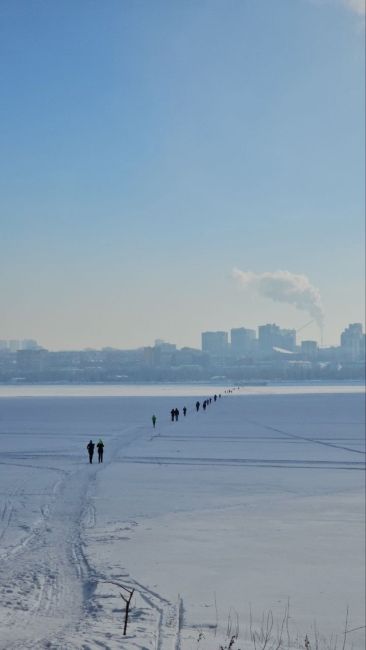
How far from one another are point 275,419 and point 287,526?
32525mm

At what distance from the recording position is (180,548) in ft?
41.7

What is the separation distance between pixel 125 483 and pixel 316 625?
10485 millimetres

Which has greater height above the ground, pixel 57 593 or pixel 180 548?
pixel 57 593

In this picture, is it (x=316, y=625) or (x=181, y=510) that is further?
(x=181, y=510)

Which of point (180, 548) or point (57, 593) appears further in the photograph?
point (180, 548)

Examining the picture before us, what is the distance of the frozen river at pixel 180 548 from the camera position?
29.6 ft

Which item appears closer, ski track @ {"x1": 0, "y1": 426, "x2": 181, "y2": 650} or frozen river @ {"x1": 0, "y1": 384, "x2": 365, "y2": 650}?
ski track @ {"x1": 0, "y1": 426, "x2": 181, "y2": 650}

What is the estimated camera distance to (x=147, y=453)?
1029 inches

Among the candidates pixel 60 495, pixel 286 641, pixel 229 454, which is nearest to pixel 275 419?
pixel 229 454

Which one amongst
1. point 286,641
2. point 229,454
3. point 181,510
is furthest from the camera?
point 229,454

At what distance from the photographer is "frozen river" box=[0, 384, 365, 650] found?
9023 mm

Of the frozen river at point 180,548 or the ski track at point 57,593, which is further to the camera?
the frozen river at point 180,548

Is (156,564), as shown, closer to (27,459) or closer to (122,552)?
(122,552)

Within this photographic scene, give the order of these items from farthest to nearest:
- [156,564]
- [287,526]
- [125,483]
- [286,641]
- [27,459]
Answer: [27,459]
[125,483]
[287,526]
[156,564]
[286,641]
